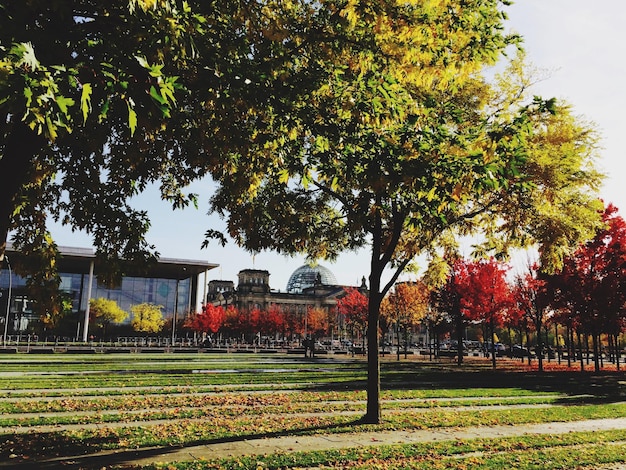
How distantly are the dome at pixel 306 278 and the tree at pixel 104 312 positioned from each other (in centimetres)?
6822

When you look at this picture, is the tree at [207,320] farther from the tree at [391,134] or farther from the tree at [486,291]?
the tree at [391,134]

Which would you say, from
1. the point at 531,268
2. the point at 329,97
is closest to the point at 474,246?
the point at 329,97

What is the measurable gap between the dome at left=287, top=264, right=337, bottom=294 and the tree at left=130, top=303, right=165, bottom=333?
218 feet

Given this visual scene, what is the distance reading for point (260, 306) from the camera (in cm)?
12788

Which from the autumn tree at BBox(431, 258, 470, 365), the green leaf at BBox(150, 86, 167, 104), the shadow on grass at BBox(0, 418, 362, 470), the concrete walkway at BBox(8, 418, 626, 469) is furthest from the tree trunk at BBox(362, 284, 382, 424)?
the autumn tree at BBox(431, 258, 470, 365)

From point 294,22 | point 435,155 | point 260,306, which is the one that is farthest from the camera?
point 260,306

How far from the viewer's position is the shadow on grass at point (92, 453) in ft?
25.0

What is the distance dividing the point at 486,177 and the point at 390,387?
1535 centimetres

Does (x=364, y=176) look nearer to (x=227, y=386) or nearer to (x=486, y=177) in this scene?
(x=486, y=177)

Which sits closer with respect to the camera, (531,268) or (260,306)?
(531,268)

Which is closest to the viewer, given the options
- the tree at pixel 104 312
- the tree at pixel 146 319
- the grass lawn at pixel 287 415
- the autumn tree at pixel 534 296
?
the grass lawn at pixel 287 415

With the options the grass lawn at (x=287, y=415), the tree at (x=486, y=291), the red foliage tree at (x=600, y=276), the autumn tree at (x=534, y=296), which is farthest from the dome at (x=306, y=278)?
the grass lawn at (x=287, y=415)

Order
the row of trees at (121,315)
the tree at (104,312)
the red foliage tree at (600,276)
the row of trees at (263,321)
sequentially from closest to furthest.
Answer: the red foliage tree at (600,276) < the row of trees at (263,321) < the row of trees at (121,315) < the tree at (104,312)

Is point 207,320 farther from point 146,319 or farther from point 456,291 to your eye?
point 456,291
